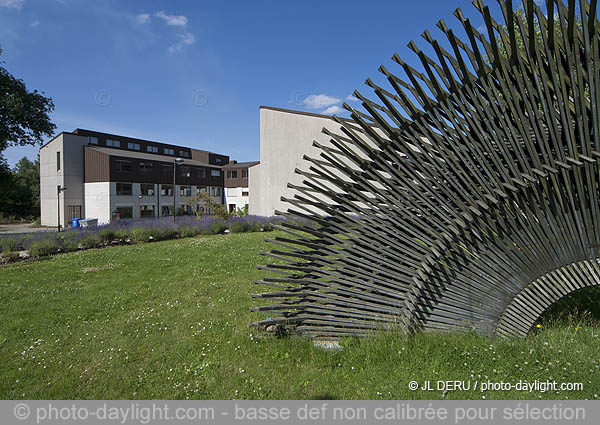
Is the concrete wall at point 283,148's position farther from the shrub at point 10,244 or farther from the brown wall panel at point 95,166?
the brown wall panel at point 95,166

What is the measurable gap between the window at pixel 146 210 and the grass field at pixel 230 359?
37503 mm

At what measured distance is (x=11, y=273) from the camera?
1057 cm

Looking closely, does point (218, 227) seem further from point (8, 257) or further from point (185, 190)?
point (185, 190)

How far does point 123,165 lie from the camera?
3969 cm

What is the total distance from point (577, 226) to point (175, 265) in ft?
33.8

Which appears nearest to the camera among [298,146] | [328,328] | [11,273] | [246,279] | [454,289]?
[454,289]

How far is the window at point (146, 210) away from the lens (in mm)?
41716

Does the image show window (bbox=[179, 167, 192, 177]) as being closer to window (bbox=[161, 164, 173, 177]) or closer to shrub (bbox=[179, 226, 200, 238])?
window (bbox=[161, 164, 173, 177])

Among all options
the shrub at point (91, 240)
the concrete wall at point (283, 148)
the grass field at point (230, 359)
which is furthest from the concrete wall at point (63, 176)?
the grass field at point (230, 359)

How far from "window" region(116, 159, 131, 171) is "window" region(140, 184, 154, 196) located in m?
2.68

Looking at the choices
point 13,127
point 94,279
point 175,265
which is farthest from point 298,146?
point 13,127

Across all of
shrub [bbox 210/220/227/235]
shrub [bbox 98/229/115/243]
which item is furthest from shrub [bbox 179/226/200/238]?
shrub [bbox 98/229/115/243]

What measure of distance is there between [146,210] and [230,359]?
42365 mm
